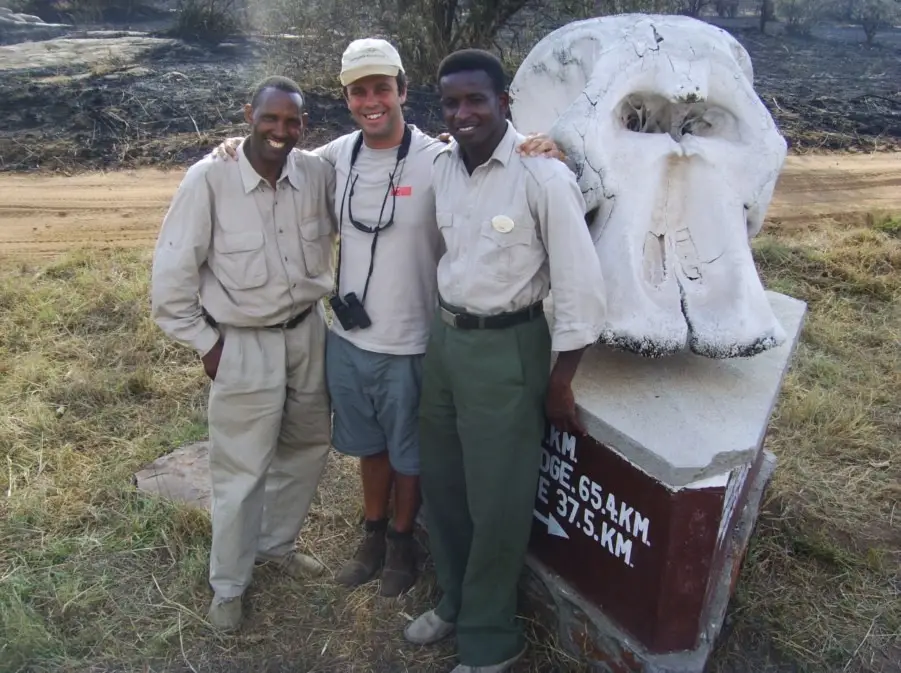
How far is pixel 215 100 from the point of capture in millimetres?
9344

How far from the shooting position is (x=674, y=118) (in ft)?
8.05

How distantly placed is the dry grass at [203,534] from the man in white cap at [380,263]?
0.64m

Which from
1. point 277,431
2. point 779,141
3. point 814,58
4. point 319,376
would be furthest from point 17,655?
point 814,58

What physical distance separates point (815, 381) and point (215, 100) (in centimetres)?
748

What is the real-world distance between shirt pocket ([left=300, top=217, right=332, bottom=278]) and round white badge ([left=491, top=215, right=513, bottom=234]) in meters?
0.69

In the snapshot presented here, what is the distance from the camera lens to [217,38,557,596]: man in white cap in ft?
7.80

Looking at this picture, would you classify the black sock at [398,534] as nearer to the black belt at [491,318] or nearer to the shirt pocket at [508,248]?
the black belt at [491,318]

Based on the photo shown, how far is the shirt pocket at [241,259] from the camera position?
2.39 m

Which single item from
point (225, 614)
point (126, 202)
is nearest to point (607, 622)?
point (225, 614)

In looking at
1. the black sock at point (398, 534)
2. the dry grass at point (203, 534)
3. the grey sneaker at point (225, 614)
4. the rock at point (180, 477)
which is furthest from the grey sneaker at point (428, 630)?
the rock at point (180, 477)

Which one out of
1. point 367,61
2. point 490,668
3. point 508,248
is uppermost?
point 367,61

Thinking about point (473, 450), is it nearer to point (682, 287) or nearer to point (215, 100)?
point (682, 287)

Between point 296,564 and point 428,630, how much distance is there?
22.8 inches

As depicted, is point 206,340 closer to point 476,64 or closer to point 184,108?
point 476,64
